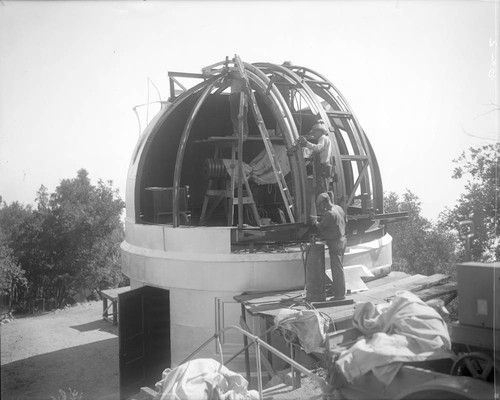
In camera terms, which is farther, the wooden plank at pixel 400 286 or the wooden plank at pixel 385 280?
the wooden plank at pixel 385 280

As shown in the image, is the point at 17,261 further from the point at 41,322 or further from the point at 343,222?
the point at 343,222

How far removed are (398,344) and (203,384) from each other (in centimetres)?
268

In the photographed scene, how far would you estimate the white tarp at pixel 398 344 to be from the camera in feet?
16.6

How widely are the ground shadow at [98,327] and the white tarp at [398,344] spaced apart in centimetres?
1387

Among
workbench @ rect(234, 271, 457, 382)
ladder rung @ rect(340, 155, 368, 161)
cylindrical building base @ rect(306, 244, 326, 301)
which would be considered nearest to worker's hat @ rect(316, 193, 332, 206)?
cylindrical building base @ rect(306, 244, 326, 301)

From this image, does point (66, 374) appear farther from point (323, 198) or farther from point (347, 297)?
point (323, 198)

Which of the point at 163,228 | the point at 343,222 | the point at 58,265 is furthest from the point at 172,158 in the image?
the point at 58,265

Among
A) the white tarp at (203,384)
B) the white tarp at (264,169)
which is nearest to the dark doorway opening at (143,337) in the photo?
the white tarp at (264,169)

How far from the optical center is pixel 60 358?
14.8 meters

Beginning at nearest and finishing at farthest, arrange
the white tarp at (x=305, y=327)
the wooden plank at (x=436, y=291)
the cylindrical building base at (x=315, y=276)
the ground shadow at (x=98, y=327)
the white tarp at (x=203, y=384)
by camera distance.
Result: the white tarp at (x=203, y=384), the white tarp at (x=305, y=327), the cylindrical building base at (x=315, y=276), the wooden plank at (x=436, y=291), the ground shadow at (x=98, y=327)

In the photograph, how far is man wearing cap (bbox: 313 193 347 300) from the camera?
820cm

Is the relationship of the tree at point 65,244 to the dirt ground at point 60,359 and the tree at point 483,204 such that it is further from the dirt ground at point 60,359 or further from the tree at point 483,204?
the tree at point 483,204

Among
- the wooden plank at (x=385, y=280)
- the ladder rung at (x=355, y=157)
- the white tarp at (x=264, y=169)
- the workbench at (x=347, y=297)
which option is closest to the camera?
the workbench at (x=347, y=297)

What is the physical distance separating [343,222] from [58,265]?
27802 mm
